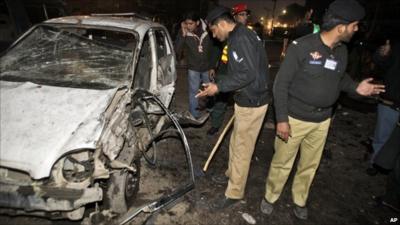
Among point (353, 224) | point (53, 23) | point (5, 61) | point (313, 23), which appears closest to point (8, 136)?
point (5, 61)

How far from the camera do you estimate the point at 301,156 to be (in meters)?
3.19

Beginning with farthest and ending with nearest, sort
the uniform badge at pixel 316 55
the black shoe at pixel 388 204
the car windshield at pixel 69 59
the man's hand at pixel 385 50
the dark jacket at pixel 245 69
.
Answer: the man's hand at pixel 385 50 → the black shoe at pixel 388 204 → the car windshield at pixel 69 59 → the dark jacket at pixel 245 69 → the uniform badge at pixel 316 55

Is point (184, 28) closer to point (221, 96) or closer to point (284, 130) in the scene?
point (221, 96)

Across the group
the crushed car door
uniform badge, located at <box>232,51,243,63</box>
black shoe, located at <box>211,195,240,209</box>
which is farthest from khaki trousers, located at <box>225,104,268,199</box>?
the crushed car door

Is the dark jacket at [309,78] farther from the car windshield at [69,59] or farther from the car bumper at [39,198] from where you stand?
the car bumper at [39,198]

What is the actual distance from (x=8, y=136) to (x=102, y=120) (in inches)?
29.9

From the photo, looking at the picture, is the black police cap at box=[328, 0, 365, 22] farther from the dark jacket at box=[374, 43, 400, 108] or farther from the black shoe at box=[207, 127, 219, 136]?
the black shoe at box=[207, 127, 219, 136]

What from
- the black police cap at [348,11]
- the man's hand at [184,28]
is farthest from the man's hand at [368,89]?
the man's hand at [184,28]

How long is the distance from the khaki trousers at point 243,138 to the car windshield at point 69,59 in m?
1.30

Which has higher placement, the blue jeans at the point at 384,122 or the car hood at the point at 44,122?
the car hood at the point at 44,122

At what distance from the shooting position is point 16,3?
719 cm

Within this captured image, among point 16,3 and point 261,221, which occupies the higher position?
point 16,3

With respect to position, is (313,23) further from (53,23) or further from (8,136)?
(8,136)

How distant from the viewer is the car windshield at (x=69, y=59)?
3217 mm
